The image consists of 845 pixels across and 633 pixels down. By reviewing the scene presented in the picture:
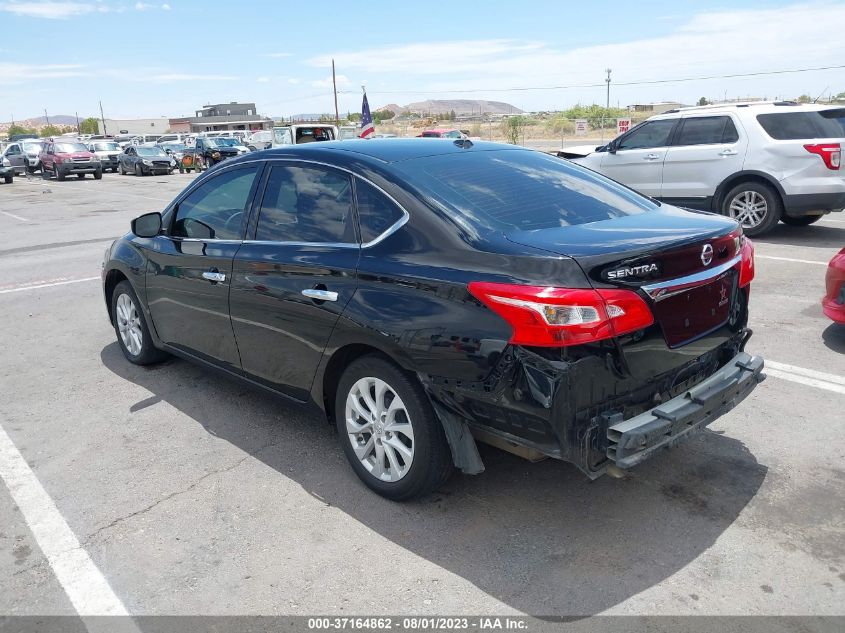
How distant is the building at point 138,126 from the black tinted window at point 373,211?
135773 mm

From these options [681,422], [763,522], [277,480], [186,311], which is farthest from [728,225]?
[186,311]

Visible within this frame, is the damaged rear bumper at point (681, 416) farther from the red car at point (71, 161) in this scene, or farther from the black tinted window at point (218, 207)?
the red car at point (71, 161)

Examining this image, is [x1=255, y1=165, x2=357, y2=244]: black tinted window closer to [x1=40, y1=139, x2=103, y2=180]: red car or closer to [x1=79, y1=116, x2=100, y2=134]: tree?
[x1=40, y1=139, x2=103, y2=180]: red car

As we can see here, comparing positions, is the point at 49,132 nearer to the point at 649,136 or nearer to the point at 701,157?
the point at 649,136

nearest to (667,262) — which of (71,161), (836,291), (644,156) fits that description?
(836,291)

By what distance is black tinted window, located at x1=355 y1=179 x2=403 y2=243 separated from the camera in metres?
3.40

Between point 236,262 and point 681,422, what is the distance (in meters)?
2.56

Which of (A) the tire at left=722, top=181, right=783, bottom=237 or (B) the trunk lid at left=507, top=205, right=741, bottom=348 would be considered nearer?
(B) the trunk lid at left=507, top=205, right=741, bottom=348

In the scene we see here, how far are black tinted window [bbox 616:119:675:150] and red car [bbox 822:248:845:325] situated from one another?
6085 mm

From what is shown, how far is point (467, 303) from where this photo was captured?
2.95 meters

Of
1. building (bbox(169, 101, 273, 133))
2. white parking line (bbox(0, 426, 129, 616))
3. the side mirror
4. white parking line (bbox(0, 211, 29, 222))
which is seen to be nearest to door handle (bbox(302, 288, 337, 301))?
white parking line (bbox(0, 426, 129, 616))

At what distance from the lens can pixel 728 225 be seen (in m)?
3.46

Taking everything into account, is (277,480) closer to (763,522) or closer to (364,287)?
(364,287)

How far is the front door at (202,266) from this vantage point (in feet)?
14.0
